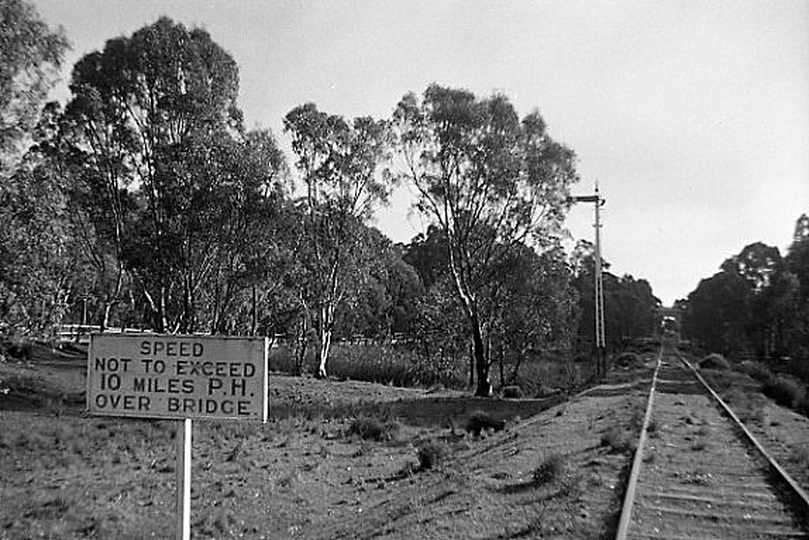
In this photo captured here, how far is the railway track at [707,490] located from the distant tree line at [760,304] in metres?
31.7

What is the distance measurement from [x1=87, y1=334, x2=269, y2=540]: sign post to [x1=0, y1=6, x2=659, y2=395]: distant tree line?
9472 mm

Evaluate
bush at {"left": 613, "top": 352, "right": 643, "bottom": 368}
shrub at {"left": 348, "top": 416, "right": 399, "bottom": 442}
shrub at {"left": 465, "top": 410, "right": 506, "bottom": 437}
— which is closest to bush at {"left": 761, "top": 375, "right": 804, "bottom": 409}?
shrub at {"left": 465, "top": 410, "right": 506, "bottom": 437}

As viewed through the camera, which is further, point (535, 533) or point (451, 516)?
point (451, 516)

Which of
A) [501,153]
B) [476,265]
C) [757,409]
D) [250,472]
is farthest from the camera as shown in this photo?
[476,265]

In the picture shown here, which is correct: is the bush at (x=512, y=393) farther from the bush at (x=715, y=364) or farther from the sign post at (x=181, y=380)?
the sign post at (x=181, y=380)

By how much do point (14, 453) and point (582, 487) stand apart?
38.1 feet

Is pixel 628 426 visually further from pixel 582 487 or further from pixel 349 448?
pixel 582 487

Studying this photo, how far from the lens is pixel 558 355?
60.4 m

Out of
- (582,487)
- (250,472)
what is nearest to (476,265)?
(250,472)

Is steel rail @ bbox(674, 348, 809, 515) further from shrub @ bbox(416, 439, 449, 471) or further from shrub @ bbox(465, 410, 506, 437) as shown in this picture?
shrub @ bbox(465, 410, 506, 437)

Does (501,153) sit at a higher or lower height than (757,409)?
higher

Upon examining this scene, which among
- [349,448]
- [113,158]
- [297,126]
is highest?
[297,126]

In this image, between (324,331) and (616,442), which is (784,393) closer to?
(616,442)

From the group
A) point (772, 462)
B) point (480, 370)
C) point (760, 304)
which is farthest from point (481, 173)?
point (760, 304)
